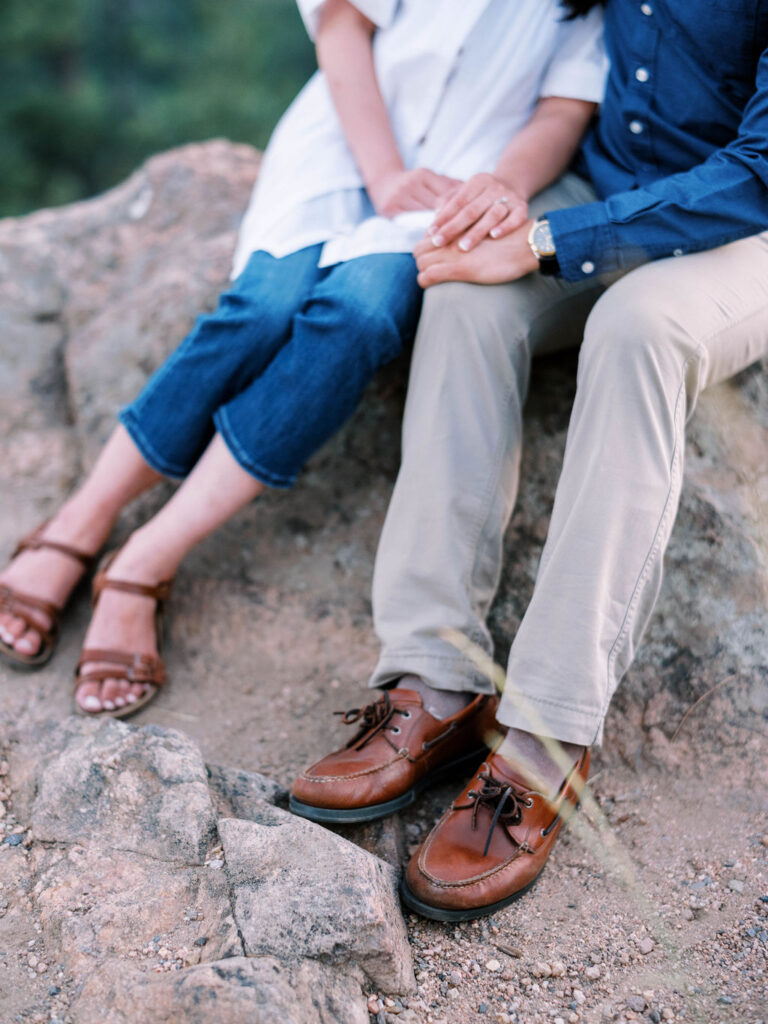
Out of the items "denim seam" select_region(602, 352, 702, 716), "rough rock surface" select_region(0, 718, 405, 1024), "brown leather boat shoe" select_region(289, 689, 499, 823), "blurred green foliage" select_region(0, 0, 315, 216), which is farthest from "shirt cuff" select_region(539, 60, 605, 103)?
"blurred green foliage" select_region(0, 0, 315, 216)

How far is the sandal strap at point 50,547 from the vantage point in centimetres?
184

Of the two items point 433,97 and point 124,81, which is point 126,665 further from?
point 124,81

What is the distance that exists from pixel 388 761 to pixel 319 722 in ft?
1.19

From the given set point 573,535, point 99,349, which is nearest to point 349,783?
point 573,535

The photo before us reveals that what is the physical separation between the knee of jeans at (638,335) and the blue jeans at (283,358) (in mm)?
398

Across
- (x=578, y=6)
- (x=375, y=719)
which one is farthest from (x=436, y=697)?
(x=578, y=6)

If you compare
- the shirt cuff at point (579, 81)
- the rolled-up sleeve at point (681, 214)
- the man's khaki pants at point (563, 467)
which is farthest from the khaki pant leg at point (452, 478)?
the shirt cuff at point (579, 81)

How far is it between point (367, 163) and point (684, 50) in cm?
60

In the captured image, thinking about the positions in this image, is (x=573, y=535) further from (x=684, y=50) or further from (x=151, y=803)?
(x=684, y=50)

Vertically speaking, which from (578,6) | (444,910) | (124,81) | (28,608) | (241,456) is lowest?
(124,81)

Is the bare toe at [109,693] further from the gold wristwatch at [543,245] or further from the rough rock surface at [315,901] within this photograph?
the gold wristwatch at [543,245]

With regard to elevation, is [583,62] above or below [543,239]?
above

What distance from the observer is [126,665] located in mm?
1687

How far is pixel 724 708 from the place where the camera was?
5.03ft
